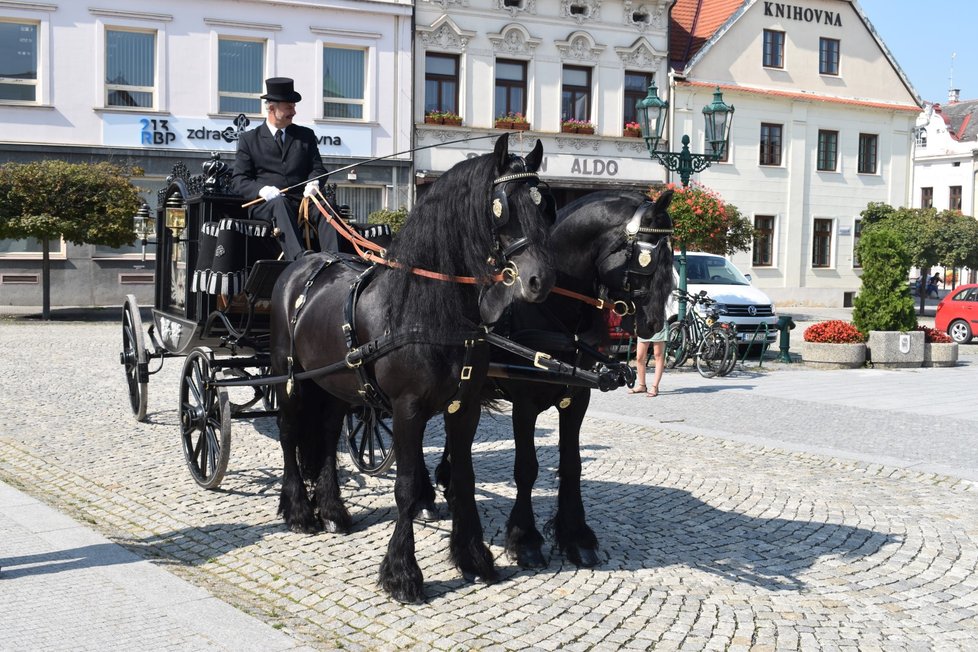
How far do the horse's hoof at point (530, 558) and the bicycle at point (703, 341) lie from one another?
34.1 feet

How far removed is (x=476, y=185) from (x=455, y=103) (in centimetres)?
2691

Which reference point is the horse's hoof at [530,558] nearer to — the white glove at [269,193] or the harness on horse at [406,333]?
the harness on horse at [406,333]

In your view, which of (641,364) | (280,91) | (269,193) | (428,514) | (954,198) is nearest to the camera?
(428,514)

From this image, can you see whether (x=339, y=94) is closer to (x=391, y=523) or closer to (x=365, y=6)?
(x=365, y=6)

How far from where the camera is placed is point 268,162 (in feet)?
25.1

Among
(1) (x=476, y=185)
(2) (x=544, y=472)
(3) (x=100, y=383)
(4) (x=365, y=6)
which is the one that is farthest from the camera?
(4) (x=365, y=6)

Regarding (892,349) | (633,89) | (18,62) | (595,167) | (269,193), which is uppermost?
(633,89)

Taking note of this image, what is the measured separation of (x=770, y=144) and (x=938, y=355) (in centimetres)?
1914

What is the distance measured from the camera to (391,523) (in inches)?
258

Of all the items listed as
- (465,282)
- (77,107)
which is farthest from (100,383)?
(77,107)

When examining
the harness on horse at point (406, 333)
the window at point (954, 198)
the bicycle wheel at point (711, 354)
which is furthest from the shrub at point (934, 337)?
the window at point (954, 198)

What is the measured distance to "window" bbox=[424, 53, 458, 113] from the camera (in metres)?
30.8

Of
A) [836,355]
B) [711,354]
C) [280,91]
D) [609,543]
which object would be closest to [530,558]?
[609,543]

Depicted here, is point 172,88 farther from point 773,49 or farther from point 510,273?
point 510,273
